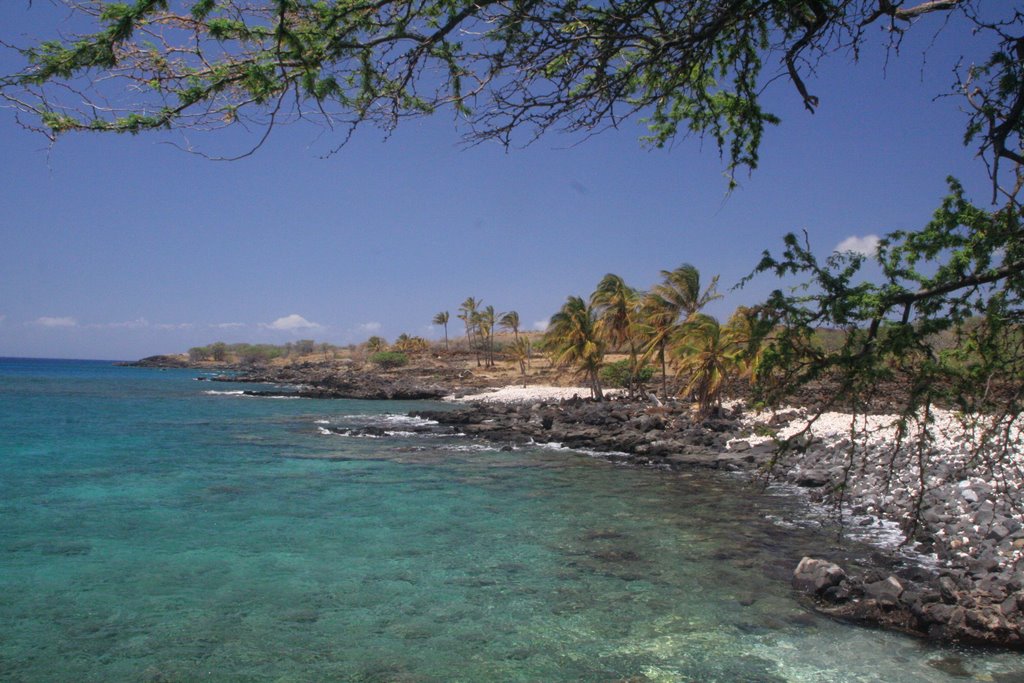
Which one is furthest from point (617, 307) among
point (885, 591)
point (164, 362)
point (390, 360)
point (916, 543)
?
point (164, 362)

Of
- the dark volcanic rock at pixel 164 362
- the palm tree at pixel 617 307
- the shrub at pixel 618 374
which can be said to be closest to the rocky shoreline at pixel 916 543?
the palm tree at pixel 617 307

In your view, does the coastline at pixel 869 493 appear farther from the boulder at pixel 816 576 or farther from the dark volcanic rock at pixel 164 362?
the dark volcanic rock at pixel 164 362

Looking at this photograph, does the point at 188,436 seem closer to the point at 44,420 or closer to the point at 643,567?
the point at 44,420

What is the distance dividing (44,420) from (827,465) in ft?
129

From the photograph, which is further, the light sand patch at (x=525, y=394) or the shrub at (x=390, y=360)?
the shrub at (x=390, y=360)

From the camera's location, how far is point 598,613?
866 cm

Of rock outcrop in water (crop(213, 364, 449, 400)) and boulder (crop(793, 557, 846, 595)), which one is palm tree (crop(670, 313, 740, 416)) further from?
rock outcrop in water (crop(213, 364, 449, 400))

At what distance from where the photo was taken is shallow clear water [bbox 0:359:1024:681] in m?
7.21

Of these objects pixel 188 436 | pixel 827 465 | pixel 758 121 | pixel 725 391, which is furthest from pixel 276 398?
pixel 758 121

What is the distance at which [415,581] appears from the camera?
396 inches

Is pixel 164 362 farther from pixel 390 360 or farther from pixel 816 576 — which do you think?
pixel 816 576

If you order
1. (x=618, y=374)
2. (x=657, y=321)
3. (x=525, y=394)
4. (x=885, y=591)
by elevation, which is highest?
(x=657, y=321)

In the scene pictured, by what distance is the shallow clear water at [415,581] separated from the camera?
23.6 feet

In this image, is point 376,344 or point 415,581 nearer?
point 415,581
